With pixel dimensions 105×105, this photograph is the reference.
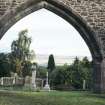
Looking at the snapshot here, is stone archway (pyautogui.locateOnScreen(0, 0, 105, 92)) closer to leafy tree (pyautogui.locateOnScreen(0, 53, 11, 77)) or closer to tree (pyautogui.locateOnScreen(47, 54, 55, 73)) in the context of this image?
leafy tree (pyautogui.locateOnScreen(0, 53, 11, 77))

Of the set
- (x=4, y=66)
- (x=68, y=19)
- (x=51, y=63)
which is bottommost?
(x=4, y=66)

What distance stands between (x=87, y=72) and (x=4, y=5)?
10.9m

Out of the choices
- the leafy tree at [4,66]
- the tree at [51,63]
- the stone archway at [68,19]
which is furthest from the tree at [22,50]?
the stone archway at [68,19]

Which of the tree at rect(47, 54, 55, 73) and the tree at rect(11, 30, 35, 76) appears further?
the tree at rect(11, 30, 35, 76)

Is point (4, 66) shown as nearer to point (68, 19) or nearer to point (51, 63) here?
point (51, 63)

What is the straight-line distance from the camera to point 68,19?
49.7 ft

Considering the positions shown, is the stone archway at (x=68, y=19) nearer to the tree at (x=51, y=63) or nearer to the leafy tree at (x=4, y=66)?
the leafy tree at (x=4, y=66)

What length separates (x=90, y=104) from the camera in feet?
35.8

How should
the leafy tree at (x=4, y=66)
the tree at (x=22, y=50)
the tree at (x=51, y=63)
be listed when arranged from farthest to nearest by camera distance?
the tree at (x=22, y=50)
the tree at (x=51, y=63)
the leafy tree at (x=4, y=66)

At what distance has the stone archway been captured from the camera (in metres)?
14.6

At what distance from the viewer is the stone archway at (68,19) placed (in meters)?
14.6

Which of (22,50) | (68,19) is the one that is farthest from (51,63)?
(68,19)

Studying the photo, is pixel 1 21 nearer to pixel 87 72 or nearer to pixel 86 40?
pixel 86 40

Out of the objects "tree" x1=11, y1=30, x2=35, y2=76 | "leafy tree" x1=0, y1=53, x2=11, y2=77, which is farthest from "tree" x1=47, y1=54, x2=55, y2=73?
"leafy tree" x1=0, y1=53, x2=11, y2=77
